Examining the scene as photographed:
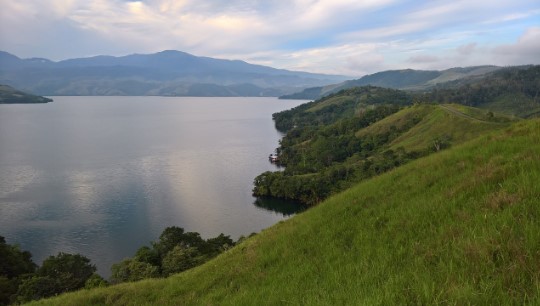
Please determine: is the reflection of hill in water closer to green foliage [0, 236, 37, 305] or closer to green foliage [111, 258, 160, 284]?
green foliage [111, 258, 160, 284]

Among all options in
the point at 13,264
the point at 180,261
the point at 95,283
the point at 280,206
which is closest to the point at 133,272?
the point at 95,283

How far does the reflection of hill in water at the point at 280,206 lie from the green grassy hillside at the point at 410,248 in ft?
273

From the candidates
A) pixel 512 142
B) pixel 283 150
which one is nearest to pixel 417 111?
pixel 283 150

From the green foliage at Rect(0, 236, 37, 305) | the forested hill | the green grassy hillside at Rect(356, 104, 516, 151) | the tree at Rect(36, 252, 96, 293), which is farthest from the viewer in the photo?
the green grassy hillside at Rect(356, 104, 516, 151)

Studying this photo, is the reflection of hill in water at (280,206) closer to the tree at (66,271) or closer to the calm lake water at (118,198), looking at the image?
the calm lake water at (118,198)

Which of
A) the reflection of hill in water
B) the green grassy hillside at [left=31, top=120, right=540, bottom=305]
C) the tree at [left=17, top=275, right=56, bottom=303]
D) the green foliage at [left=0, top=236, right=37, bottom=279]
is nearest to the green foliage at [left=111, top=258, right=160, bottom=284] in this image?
the tree at [left=17, top=275, right=56, bottom=303]

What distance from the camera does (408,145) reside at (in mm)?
131500

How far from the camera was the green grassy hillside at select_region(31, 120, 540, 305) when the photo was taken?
6.30 meters

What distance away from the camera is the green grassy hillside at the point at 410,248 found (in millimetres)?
6301

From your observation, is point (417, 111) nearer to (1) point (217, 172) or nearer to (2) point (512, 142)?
(1) point (217, 172)

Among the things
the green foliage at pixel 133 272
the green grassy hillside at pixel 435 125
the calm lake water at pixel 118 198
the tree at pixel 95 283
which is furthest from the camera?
the green grassy hillside at pixel 435 125

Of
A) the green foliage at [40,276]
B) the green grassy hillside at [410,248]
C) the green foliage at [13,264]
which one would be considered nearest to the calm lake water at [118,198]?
the green foliage at [13,264]

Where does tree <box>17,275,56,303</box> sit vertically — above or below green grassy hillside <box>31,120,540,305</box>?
below

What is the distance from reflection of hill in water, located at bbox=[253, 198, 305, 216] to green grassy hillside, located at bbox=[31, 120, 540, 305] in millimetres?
83348
